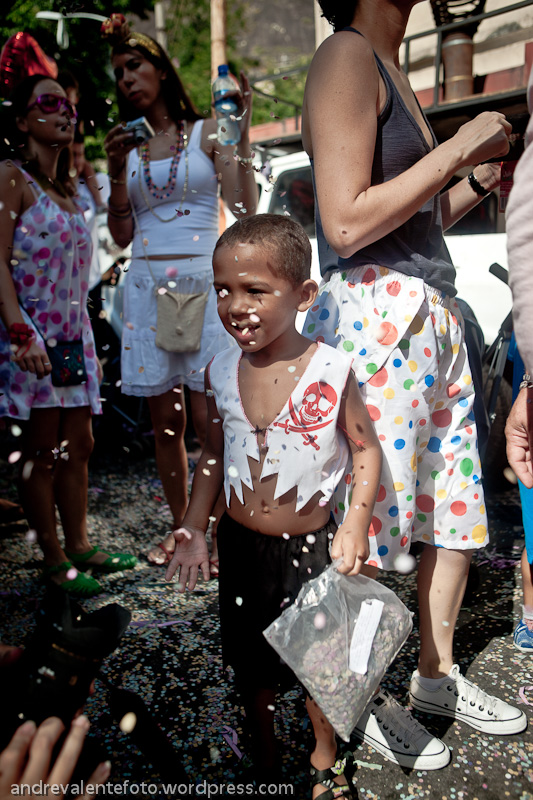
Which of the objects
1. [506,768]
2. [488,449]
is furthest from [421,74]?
[506,768]

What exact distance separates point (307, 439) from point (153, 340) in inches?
55.1

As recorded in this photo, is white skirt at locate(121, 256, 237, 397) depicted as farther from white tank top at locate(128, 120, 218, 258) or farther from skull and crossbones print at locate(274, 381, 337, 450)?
skull and crossbones print at locate(274, 381, 337, 450)

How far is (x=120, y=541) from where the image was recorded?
3.14m

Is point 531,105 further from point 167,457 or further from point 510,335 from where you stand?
point 167,457

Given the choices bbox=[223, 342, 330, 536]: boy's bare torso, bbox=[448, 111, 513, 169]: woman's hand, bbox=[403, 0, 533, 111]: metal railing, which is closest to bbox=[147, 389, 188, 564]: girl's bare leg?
bbox=[223, 342, 330, 536]: boy's bare torso

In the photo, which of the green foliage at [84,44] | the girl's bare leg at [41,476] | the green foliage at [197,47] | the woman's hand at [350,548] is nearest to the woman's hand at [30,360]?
the girl's bare leg at [41,476]

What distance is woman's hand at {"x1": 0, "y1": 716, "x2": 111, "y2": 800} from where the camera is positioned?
3.17ft

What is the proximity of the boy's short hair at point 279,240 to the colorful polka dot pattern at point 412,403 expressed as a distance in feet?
0.50

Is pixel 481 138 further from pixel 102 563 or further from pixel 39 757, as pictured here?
pixel 102 563

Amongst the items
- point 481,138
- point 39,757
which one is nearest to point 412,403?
point 481,138

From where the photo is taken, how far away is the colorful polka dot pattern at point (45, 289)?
241cm

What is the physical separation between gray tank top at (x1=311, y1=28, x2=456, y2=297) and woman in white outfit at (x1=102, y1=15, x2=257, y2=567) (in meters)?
1.08

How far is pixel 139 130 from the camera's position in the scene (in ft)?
7.59

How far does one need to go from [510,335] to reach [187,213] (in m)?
1.44
